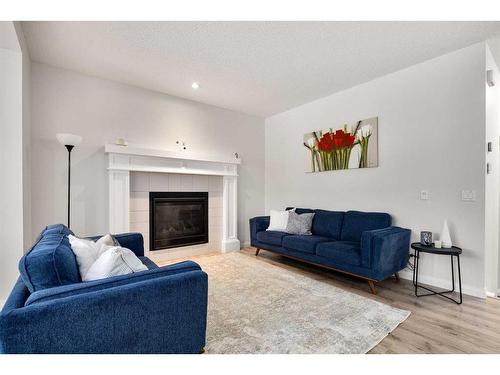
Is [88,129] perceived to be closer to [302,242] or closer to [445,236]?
[302,242]

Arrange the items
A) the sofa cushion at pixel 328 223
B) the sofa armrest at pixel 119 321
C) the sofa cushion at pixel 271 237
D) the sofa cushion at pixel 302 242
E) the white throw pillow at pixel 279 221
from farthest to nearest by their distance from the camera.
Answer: the white throw pillow at pixel 279 221 → the sofa cushion at pixel 271 237 → the sofa cushion at pixel 328 223 → the sofa cushion at pixel 302 242 → the sofa armrest at pixel 119 321

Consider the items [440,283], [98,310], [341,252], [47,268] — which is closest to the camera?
[98,310]

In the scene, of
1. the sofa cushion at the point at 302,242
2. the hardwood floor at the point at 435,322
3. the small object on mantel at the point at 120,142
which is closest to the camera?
the hardwood floor at the point at 435,322

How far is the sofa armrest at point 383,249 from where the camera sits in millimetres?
2676

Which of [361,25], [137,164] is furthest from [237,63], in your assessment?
[137,164]

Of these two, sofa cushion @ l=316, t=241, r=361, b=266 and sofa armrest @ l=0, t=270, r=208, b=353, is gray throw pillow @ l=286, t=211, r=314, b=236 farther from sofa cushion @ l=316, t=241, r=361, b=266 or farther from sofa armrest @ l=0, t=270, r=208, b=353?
sofa armrest @ l=0, t=270, r=208, b=353

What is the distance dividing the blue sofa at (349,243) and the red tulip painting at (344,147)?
767 millimetres

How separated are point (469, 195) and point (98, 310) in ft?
11.4

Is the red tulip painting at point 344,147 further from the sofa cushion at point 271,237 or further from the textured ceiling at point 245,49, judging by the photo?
the sofa cushion at point 271,237

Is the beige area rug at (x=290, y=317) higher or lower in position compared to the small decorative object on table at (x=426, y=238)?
lower

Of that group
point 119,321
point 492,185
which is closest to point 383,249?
point 492,185

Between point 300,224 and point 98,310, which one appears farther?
point 300,224

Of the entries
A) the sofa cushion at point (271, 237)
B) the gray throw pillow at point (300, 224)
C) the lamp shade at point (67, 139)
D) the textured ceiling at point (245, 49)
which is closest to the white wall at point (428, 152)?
the textured ceiling at point (245, 49)

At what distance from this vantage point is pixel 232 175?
4742 millimetres
